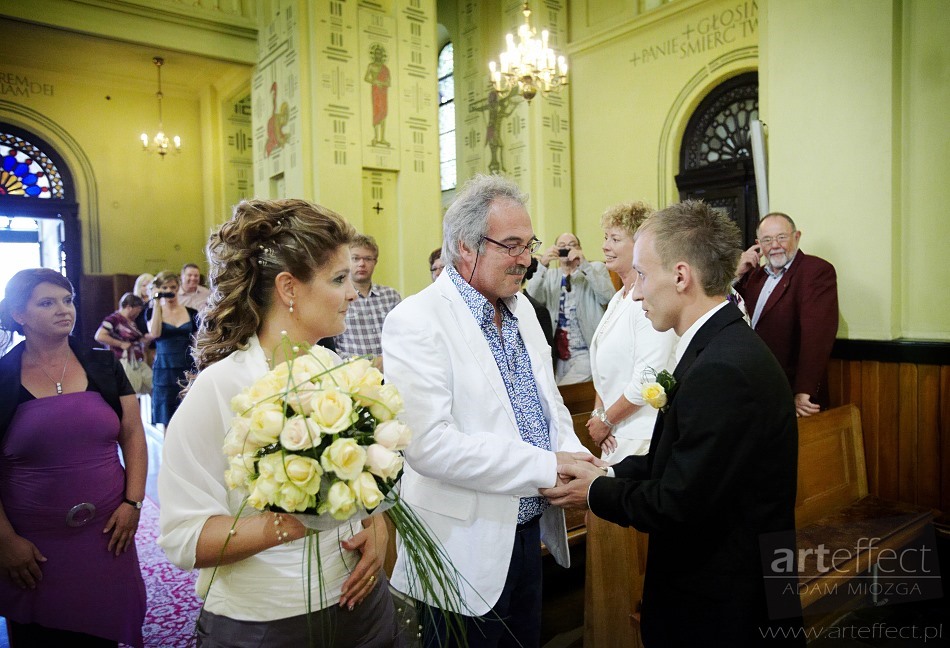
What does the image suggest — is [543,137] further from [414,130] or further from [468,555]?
[468,555]

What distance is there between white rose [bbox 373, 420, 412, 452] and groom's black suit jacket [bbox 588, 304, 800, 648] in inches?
27.3

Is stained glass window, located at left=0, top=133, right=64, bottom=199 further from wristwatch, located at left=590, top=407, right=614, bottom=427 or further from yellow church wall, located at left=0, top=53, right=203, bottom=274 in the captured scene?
wristwatch, located at left=590, top=407, right=614, bottom=427

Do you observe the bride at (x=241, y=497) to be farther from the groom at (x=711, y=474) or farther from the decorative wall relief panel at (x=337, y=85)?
the decorative wall relief panel at (x=337, y=85)

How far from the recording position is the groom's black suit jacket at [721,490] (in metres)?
1.45

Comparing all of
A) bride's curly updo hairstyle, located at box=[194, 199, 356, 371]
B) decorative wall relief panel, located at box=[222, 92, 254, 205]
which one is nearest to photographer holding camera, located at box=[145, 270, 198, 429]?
bride's curly updo hairstyle, located at box=[194, 199, 356, 371]

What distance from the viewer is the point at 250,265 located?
149 centimetres

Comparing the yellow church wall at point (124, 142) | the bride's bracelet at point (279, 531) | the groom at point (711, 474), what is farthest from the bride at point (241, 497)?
the yellow church wall at point (124, 142)

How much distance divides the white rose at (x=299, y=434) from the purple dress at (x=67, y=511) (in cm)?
179

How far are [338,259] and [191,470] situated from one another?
1.88 feet

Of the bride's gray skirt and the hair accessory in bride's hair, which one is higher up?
the hair accessory in bride's hair

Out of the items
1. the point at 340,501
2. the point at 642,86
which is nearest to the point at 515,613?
the point at 340,501

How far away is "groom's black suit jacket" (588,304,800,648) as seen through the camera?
1452 mm

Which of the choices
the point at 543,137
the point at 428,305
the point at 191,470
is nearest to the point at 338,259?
the point at 428,305

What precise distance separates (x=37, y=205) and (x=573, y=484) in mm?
11248
